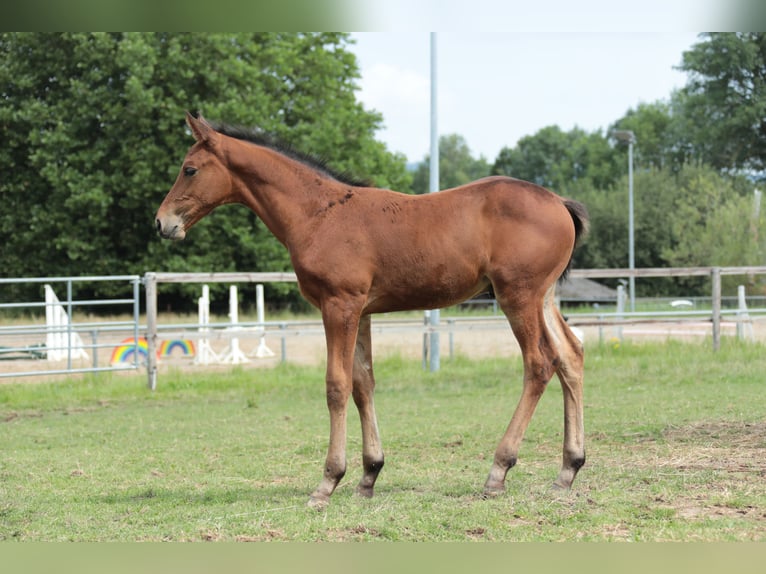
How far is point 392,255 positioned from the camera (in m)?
5.30

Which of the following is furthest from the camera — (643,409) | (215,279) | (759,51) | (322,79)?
(322,79)

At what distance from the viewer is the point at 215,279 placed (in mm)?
12727

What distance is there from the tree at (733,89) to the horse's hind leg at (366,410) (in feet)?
39.7

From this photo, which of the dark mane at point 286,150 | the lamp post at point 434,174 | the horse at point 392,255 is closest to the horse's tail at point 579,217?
the horse at point 392,255

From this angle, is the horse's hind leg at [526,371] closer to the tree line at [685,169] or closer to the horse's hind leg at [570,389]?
the horse's hind leg at [570,389]

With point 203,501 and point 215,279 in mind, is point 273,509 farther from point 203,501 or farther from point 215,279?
point 215,279

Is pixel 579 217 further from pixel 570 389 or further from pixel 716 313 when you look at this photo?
pixel 716 313

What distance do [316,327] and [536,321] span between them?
8.92 metres

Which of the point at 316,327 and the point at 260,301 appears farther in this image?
the point at 260,301

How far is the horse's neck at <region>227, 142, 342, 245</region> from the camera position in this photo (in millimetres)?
5516

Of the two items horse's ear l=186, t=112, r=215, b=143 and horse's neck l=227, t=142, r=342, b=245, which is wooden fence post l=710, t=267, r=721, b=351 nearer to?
horse's neck l=227, t=142, r=342, b=245

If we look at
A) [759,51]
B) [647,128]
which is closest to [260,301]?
[759,51]

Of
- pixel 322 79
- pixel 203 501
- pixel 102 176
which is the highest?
pixel 322 79

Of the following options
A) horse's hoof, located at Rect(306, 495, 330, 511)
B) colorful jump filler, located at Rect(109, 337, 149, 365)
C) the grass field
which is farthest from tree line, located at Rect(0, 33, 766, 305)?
horse's hoof, located at Rect(306, 495, 330, 511)
